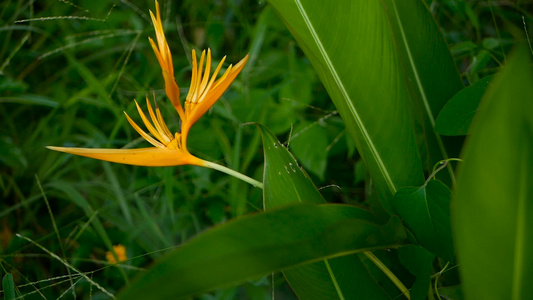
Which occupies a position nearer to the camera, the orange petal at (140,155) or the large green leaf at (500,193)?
the large green leaf at (500,193)

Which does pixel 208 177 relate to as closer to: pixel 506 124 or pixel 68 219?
pixel 68 219

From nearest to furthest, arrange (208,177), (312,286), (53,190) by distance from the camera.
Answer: (312,286)
(208,177)
(53,190)

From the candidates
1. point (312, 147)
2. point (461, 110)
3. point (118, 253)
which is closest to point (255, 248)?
point (461, 110)

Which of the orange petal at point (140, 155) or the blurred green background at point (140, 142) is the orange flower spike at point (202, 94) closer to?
the orange petal at point (140, 155)

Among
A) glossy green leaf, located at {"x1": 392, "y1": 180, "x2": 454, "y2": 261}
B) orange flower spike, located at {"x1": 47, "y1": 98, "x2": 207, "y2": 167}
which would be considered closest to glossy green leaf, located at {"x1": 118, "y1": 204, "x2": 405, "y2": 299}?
glossy green leaf, located at {"x1": 392, "y1": 180, "x2": 454, "y2": 261}

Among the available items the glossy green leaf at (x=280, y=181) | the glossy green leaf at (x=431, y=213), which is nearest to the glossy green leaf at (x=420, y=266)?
the glossy green leaf at (x=431, y=213)

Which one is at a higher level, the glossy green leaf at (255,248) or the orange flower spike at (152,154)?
the orange flower spike at (152,154)

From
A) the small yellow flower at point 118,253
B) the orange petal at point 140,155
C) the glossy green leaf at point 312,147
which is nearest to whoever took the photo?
the orange petal at point 140,155

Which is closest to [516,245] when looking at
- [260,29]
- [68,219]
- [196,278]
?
[196,278]
